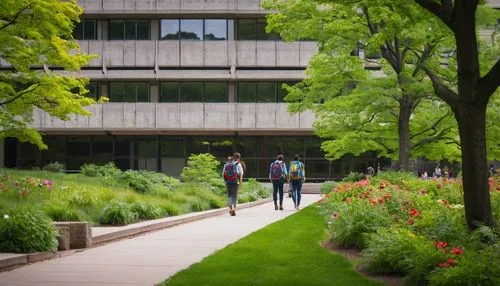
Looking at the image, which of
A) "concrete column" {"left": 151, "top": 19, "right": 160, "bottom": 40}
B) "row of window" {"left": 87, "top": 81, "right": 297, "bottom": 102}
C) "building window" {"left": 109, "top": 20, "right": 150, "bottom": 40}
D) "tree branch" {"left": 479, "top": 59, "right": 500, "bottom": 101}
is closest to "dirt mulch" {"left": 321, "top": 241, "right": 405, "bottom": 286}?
"tree branch" {"left": 479, "top": 59, "right": 500, "bottom": 101}

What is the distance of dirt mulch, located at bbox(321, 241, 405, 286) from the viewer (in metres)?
7.88

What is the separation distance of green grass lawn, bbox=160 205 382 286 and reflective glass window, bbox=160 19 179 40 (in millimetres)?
Result: 38998

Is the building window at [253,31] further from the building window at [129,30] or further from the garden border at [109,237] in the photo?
the garden border at [109,237]

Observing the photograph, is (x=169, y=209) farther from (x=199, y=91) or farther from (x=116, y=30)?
(x=116, y=30)

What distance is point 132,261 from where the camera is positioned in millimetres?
9766

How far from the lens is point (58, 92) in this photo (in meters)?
26.5

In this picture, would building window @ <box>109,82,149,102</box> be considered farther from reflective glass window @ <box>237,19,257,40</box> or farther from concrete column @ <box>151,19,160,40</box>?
reflective glass window @ <box>237,19,257,40</box>

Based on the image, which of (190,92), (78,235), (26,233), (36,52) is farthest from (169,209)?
(190,92)

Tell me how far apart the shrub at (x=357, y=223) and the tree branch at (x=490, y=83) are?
271 cm

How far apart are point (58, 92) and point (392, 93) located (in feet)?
44.2

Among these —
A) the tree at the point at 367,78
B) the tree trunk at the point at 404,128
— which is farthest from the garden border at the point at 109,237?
the tree trunk at the point at 404,128

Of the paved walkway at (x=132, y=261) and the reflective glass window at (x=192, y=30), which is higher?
the reflective glass window at (x=192, y=30)

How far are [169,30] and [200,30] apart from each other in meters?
2.50

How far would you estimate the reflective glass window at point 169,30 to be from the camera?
5028cm
